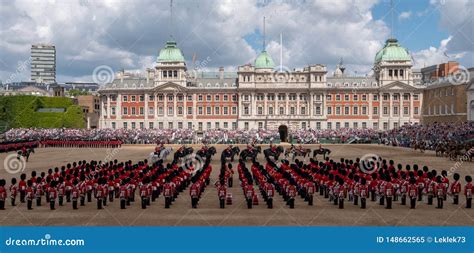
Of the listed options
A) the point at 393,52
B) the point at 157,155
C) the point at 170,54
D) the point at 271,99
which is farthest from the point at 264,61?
the point at 157,155

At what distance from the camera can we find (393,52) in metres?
94.2

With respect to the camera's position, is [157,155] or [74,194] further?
[157,155]

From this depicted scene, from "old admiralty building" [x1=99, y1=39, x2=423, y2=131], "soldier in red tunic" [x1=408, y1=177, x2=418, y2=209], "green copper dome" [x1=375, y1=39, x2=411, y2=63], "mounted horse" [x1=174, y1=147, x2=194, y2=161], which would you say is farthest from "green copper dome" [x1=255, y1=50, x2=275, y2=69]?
"soldier in red tunic" [x1=408, y1=177, x2=418, y2=209]

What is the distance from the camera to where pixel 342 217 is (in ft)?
58.7

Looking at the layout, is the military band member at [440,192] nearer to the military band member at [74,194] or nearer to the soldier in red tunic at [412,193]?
the soldier in red tunic at [412,193]

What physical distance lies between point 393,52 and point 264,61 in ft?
82.7

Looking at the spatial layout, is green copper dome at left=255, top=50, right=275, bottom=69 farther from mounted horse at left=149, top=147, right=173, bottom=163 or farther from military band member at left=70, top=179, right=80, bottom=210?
military band member at left=70, top=179, right=80, bottom=210

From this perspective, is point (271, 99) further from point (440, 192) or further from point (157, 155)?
point (440, 192)

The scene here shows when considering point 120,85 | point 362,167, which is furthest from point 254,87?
point 362,167

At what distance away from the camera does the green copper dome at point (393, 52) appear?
93.1 m

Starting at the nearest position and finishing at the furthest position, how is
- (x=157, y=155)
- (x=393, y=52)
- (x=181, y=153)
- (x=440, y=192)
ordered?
1. (x=440, y=192)
2. (x=181, y=153)
3. (x=157, y=155)
4. (x=393, y=52)

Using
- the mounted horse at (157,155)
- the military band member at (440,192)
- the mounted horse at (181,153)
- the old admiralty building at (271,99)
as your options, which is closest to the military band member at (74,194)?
the military band member at (440,192)

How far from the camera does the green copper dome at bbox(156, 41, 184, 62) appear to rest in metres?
94.3

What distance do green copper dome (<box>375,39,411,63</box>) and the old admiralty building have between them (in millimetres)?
182
